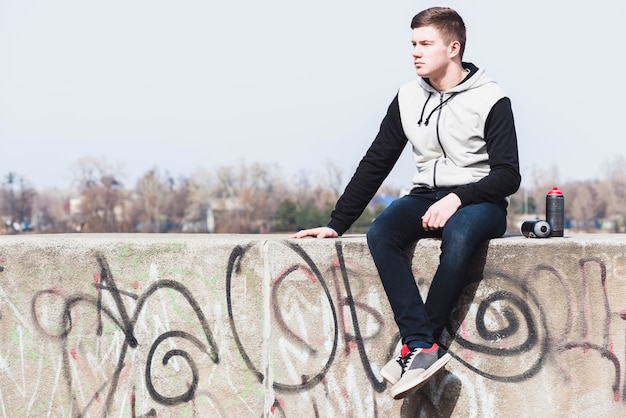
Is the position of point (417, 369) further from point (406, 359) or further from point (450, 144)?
point (450, 144)

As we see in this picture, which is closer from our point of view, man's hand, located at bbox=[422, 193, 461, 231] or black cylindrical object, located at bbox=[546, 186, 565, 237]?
man's hand, located at bbox=[422, 193, 461, 231]

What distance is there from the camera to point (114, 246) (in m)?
4.79

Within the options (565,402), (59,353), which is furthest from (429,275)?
(59,353)

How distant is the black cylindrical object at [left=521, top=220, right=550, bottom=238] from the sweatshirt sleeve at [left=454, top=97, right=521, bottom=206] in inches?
11.9

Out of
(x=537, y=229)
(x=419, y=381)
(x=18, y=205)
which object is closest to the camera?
(x=419, y=381)

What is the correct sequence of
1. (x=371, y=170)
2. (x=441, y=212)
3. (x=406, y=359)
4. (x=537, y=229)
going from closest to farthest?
(x=406, y=359), (x=441, y=212), (x=537, y=229), (x=371, y=170)

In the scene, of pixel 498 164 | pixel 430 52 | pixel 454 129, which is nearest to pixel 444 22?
pixel 430 52

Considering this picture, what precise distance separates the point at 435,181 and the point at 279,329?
1067 mm

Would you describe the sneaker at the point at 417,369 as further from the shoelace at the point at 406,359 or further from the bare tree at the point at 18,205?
the bare tree at the point at 18,205

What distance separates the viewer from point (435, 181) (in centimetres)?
471

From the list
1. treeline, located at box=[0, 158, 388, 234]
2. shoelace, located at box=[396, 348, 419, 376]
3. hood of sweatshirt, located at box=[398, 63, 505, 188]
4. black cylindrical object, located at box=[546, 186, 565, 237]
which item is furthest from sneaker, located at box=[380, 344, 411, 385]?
treeline, located at box=[0, 158, 388, 234]

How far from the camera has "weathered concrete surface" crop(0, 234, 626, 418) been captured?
4.58m

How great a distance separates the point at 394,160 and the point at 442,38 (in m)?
0.70

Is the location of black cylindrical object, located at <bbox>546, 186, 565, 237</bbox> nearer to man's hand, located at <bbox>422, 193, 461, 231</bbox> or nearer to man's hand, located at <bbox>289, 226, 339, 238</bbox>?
man's hand, located at <bbox>422, 193, 461, 231</bbox>
